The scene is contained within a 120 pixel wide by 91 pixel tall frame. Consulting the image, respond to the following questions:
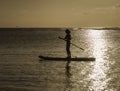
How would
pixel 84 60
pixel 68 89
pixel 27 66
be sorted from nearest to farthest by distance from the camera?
pixel 68 89 < pixel 27 66 < pixel 84 60

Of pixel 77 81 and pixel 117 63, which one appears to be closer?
pixel 77 81

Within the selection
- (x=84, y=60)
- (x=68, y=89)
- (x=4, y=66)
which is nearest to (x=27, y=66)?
(x=4, y=66)

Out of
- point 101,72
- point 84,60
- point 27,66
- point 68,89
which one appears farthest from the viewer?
point 84,60

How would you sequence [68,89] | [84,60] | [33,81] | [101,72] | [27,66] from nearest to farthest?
[68,89] < [33,81] < [101,72] < [27,66] < [84,60]

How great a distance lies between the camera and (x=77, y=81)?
29.2m

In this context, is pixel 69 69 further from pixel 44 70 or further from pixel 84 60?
pixel 84 60

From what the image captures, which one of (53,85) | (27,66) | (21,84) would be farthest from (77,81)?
(27,66)

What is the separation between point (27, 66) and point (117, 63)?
9229mm

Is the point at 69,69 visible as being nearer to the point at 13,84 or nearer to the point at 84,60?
the point at 84,60

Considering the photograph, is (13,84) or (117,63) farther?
(117,63)

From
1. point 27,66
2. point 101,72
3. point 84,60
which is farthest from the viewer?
point 84,60

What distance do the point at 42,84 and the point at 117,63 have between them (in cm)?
1435

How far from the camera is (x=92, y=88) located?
26.5 m

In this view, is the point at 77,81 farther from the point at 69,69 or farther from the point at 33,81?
the point at 69,69
